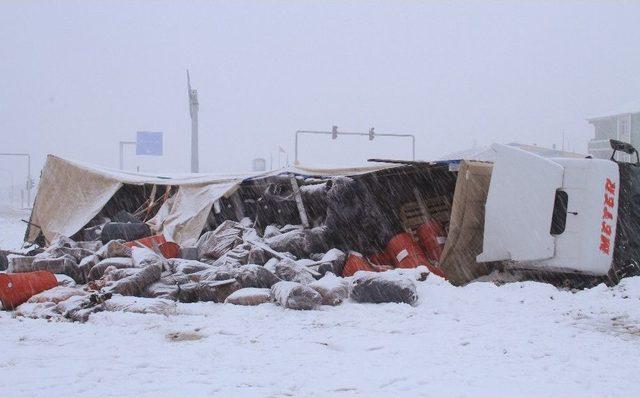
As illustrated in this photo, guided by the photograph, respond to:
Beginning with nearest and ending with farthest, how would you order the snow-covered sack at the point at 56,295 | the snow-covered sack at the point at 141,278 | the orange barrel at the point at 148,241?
the snow-covered sack at the point at 56,295 < the snow-covered sack at the point at 141,278 < the orange barrel at the point at 148,241

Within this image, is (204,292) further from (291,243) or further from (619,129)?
(619,129)

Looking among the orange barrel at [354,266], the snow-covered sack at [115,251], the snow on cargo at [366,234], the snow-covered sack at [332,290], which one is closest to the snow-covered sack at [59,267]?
the snow on cargo at [366,234]

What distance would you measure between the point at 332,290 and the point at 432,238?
2880mm

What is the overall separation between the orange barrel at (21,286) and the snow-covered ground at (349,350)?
2.71 ft

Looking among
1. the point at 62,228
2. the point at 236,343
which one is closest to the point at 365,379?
the point at 236,343

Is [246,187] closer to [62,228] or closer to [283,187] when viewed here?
[283,187]

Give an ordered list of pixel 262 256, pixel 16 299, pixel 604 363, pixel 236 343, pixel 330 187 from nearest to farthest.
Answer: pixel 604 363 → pixel 236 343 → pixel 16 299 → pixel 262 256 → pixel 330 187

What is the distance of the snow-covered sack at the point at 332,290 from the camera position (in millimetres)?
6867

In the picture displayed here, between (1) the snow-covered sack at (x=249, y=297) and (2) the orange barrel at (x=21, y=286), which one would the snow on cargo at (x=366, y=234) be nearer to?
(1) the snow-covered sack at (x=249, y=297)

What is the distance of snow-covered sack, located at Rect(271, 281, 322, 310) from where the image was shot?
6594 millimetres

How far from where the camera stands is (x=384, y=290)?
692cm

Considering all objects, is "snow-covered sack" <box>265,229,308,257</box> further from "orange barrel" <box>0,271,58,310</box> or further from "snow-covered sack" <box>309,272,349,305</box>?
"orange barrel" <box>0,271,58,310</box>

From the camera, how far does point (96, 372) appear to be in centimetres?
434

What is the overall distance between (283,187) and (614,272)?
5796 millimetres
